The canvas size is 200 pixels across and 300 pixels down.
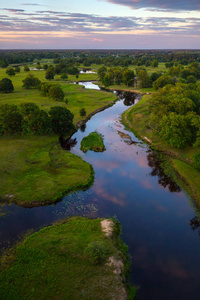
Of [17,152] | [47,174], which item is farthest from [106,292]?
[17,152]

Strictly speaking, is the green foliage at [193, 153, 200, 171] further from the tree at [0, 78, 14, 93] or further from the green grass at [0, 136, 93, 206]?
the tree at [0, 78, 14, 93]

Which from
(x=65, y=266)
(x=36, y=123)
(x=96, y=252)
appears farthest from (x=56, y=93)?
(x=65, y=266)

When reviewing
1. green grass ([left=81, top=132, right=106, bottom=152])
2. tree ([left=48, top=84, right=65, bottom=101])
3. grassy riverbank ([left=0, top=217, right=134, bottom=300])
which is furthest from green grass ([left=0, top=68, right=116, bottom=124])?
grassy riverbank ([left=0, top=217, right=134, bottom=300])

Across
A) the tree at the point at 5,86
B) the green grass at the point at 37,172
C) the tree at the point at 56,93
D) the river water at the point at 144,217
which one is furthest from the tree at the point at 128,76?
the river water at the point at 144,217

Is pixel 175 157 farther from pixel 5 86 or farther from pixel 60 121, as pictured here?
pixel 5 86

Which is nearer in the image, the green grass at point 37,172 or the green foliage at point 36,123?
the green grass at point 37,172

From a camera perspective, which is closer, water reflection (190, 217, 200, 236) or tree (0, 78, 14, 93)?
water reflection (190, 217, 200, 236)

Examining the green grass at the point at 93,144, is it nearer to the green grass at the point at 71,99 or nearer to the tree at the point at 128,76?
the green grass at the point at 71,99
